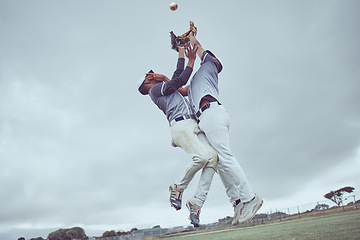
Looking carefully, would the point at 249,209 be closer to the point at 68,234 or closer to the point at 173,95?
the point at 173,95

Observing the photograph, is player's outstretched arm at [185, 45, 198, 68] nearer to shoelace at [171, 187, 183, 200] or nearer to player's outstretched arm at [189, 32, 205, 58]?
player's outstretched arm at [189, 32, 205, 58]

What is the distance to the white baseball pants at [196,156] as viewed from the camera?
3.78 metres

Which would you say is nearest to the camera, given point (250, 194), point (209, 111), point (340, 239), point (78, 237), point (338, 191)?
point (250, 194)

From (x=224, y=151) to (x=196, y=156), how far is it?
0.39 m

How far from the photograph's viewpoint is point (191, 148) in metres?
3.86

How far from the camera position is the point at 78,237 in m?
80.9

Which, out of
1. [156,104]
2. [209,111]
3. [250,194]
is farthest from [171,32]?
[250,194]

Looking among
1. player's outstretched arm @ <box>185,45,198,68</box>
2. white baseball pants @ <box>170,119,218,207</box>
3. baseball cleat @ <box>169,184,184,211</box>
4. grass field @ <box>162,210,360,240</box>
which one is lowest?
grass field @ <box>162,210,360,240</box>

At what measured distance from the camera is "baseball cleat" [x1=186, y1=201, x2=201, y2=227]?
12.1 ft

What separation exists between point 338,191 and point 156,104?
76.7 metres

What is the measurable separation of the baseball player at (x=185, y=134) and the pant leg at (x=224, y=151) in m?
0.11

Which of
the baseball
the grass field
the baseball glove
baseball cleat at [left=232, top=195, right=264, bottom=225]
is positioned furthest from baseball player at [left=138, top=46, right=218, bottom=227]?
the grass field

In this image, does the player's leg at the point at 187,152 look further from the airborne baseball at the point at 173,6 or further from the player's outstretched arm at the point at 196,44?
the airborne baseball at the point at 173,6

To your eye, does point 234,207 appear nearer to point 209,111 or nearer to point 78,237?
point 209,111
